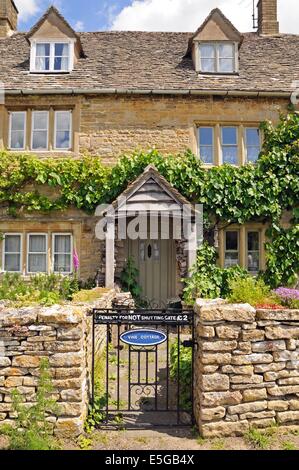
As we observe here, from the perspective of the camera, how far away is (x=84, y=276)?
11.6 meters

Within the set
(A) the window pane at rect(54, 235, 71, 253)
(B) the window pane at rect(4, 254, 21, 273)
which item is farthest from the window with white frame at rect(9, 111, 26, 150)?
(B) the window pane at rect(4, 254, 21, 273)

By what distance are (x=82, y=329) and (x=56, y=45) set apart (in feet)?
37.0

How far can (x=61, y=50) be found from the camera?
1267 cm

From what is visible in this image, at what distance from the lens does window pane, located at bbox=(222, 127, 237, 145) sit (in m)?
12.0

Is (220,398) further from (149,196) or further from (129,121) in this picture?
(129,121)

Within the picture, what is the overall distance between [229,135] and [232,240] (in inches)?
135

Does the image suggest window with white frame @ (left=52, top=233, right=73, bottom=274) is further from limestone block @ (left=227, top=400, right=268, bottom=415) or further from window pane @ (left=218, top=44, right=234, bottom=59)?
window pane @ (left=218, top=44, right=234, bottom=59)

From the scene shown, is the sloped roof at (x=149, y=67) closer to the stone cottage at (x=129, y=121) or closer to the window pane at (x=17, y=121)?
the stone cottage at (x=129, y=121)

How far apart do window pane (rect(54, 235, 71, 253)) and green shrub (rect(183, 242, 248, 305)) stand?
400 cm

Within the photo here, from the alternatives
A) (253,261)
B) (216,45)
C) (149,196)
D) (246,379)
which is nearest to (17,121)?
(149,196)

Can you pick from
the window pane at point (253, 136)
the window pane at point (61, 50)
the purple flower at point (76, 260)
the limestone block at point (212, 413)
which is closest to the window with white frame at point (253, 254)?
the window pane at point (253, 136)

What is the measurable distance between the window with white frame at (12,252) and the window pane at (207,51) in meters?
8.70
